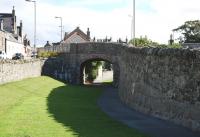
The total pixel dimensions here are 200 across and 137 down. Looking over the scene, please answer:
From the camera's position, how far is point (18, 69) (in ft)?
180

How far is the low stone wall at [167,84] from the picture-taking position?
27.6 metres

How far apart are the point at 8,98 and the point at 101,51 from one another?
34421 millimetres

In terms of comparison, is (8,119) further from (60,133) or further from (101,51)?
(101,51)

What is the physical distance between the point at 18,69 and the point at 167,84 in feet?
83.8

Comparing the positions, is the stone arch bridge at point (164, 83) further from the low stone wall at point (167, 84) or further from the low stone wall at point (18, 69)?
the low stone wall at point (18, 69)

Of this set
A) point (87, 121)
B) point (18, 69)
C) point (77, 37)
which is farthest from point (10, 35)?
point (87, 121)

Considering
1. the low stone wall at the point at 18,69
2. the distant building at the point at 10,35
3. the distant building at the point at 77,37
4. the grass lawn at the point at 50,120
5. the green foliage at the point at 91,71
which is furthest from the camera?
the distant building at the point at 77,37

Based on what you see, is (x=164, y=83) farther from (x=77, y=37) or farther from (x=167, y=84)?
(x=77, y=37)

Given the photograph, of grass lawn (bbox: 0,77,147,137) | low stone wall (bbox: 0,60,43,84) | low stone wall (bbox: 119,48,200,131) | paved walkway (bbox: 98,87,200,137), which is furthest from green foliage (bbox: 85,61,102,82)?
paved walkway (bbox: 98,87,200,137)

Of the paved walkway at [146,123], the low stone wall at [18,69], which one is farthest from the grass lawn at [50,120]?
the low stone wall at [18,69]

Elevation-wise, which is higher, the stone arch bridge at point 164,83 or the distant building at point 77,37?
the distant building at point 77,37

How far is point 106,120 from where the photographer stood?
31.5 m

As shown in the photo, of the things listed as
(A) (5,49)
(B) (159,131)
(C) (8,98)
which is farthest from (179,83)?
(A) (5,49)

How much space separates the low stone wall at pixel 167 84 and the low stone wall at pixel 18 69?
11.5 m
